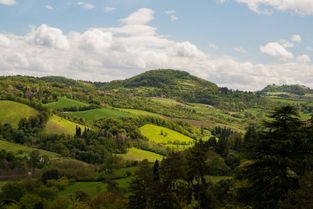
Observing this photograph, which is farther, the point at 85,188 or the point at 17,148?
the point at 17,148

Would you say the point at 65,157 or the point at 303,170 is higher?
the point at 303,170

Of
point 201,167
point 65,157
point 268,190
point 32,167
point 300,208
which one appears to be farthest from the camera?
point 65,157

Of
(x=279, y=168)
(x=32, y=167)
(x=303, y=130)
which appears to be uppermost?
(x=303, y=130)

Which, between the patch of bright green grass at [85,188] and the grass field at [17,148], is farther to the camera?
the grass field at [17,148]

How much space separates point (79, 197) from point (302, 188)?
9221 cm

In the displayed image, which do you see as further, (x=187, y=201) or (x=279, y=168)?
(x=187, y=201)

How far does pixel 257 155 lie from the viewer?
1152 inches

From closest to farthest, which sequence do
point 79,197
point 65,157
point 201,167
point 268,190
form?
point 268,190 < point 201,167 < point 79,197 < point 65,157

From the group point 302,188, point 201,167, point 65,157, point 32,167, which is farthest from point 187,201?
point 65,157

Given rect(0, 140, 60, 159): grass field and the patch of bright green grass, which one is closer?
the patch of bright green grass

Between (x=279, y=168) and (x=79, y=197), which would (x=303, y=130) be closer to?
(x=279, y=168)

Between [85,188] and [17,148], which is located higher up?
[85,188]

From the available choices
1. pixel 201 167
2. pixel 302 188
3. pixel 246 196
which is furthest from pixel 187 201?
pixel 302 188

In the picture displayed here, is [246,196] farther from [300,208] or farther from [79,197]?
[79,197]
